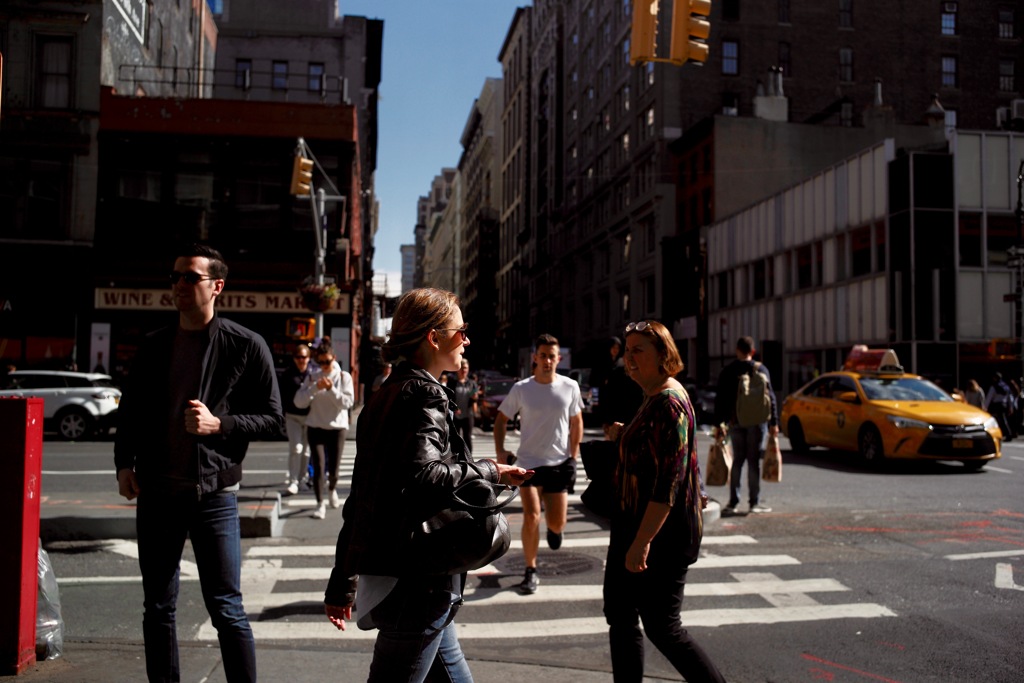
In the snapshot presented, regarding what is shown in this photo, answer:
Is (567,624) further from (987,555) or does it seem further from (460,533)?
(987,555)

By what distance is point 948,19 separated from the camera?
180 ft

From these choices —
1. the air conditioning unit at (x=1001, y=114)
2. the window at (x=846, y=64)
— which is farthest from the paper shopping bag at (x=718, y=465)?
the window at (x=846, y=64)

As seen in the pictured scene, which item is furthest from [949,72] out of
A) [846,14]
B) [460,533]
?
[460,533]

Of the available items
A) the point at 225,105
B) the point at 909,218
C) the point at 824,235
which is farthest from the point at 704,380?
the point at 225,105

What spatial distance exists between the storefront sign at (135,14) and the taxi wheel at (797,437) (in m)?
25.4

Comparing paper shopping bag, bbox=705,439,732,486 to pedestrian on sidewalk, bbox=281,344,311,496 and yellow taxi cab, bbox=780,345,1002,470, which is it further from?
yellow taxi cab, bbox=780,345,1002,470

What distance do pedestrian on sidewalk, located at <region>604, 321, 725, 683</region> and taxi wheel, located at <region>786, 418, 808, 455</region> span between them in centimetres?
1509

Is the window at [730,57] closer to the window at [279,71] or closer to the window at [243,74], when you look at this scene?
the window at [279,71]

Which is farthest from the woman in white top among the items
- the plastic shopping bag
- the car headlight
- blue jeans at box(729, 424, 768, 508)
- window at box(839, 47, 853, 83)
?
window at box(839, 47, 853, 83)

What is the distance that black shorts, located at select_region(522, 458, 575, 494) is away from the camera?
5.35 metres

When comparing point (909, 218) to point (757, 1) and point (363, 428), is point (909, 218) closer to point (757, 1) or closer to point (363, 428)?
point (757, 1)

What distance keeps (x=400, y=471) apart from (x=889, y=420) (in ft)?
45.9

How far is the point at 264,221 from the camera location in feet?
104

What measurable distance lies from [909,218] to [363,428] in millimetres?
33560
